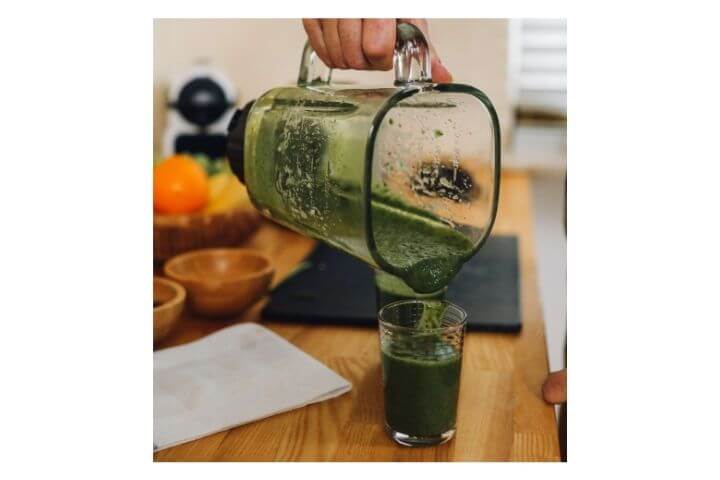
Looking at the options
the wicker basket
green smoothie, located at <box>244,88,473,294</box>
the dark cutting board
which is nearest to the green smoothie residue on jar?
green smoothie, located at <box>244,88,473,294</box>

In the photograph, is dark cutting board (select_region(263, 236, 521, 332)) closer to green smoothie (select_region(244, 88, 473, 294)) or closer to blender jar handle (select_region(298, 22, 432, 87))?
green smoothie (select_region(244, 88, 473, 294))

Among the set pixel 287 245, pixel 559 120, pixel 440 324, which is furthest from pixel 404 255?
pixel 559 120

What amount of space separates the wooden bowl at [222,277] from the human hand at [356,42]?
0.33m

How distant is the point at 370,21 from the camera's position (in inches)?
30.3

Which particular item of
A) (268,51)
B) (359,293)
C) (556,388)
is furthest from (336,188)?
(268,51)

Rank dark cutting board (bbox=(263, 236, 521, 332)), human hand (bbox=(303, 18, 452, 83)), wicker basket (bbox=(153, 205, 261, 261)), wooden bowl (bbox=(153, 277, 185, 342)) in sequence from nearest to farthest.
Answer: human hand (bbox=(303, 18, 452, 83)) → wooden bowl (bbox=(153, 277, 185, 342)) → dark cutting board (bbox=(263, 236, 521, 332)) → wicker basket (bbox=(153, 205, 261, 261))

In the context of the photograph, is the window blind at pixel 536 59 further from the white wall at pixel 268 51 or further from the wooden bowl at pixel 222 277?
the wooden bowl at pixel 222 277

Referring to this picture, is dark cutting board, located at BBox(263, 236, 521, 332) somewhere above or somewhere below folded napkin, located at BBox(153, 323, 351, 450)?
above

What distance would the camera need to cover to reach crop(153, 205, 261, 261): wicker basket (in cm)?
119

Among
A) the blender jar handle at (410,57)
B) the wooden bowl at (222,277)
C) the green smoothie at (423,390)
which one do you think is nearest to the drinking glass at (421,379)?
the green smoothie at (423,390)

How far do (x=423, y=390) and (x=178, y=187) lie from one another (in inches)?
25.7

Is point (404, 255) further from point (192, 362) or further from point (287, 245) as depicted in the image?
point (287, 245)

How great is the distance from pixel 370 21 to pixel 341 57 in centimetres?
5

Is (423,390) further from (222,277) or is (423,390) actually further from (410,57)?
(222,277)
